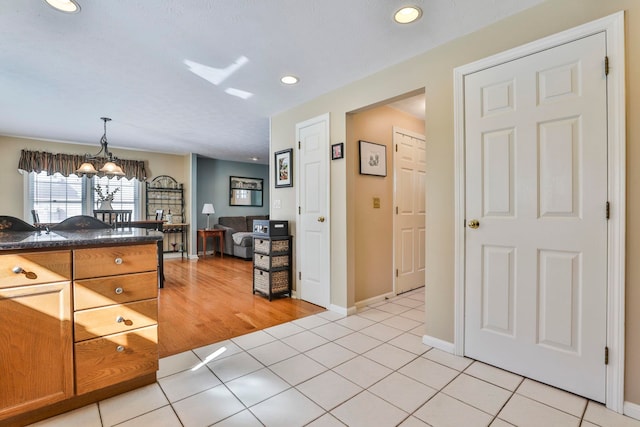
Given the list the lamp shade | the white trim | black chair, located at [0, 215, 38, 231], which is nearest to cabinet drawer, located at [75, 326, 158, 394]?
black chair, located at [0, 215, 38, 231]

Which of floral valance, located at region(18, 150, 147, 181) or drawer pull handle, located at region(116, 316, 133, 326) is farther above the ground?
floral valance, located at region(18, 150, 147, 181)

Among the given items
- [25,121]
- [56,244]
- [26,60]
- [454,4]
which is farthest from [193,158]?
[454,4]

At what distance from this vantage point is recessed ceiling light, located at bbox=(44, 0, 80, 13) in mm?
1790

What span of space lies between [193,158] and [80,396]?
5.65 m

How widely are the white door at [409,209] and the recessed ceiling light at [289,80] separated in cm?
141

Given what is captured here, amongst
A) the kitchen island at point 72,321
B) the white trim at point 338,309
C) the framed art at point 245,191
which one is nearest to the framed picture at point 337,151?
the white trim at point 338,309

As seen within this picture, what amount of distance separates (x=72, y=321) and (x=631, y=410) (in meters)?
2.89

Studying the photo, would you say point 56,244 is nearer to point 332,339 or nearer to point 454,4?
point 332,339

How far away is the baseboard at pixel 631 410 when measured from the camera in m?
1.53

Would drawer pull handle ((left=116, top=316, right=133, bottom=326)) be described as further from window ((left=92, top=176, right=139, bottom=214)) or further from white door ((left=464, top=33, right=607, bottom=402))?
window ((left=92, top=176, right=139, bottom=214))

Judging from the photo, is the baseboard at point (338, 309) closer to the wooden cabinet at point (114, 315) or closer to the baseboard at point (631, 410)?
the wooden cabinet at point (114, 315)

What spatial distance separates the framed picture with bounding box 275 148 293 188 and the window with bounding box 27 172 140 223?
13.1 ft

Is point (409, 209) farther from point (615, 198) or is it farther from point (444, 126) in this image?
point (615, 198)

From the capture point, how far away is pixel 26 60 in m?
2.49
